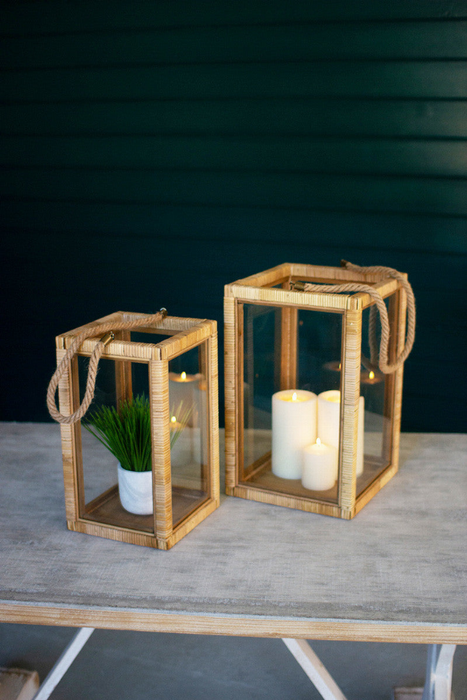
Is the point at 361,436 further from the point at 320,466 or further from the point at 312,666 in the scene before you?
the point at 312,666

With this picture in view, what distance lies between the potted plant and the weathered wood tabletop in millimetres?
90

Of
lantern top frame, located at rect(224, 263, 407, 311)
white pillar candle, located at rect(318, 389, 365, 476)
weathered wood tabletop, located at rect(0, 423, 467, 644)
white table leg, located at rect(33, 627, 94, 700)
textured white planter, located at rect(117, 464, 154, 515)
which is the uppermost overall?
lantern top frame, located at rect(224, 263, 407, 311)

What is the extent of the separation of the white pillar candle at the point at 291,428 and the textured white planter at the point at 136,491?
28 centimetres

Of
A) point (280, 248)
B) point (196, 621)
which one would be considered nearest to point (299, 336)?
point (196, 621)

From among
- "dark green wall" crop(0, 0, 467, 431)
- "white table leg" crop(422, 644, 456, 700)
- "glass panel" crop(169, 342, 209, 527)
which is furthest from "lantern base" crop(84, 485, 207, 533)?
"dark green wall" crop(0, 0, 467, 431)

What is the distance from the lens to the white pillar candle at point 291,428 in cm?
129

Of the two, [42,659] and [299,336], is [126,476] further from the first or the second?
[42,659]

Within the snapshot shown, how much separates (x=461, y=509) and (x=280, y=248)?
94 cm

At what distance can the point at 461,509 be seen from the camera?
51.3 inches

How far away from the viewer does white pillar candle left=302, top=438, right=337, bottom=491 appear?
1257 mm

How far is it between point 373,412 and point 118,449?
0.51m

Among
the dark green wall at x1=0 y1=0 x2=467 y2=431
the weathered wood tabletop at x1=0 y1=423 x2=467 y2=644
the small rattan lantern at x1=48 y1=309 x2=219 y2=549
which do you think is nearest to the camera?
the weathered wood tabletop at x1=0 y1=423 x2=467 y2=644

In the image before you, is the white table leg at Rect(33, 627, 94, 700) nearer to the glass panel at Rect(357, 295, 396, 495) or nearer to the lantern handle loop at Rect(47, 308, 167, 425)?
the lantern handle loop at Rect(47, 308, 167, 425)

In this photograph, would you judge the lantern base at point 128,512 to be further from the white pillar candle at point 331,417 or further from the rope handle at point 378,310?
the rope handle at point 378,310
